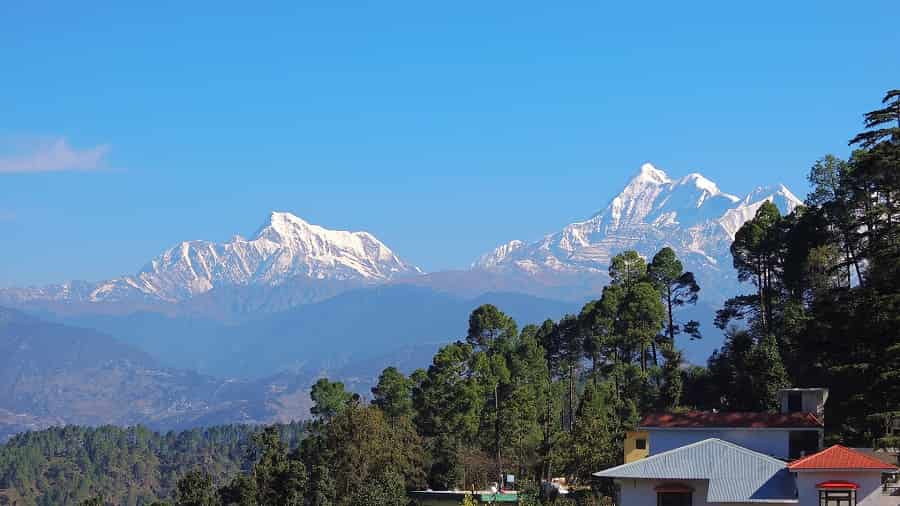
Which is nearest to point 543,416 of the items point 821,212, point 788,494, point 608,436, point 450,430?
point 450,430

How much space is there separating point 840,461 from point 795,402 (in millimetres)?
16022

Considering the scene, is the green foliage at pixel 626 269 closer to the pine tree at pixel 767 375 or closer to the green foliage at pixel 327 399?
the pine tree at pixel 767 375

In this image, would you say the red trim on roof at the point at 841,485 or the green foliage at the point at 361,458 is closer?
the red trim on roof at the point at 841,485

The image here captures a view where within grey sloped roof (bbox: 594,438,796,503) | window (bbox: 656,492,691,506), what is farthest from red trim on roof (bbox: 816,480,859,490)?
window (bbox: 656,492,691,506)

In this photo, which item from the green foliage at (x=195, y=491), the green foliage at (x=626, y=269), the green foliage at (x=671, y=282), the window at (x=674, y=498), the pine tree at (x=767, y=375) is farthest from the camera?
the green foliage at (x=626, y=269)

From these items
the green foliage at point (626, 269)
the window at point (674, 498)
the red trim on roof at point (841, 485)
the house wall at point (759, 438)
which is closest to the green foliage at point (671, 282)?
the green foliage at point (626, 269)

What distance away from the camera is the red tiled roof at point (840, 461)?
43.5 meters

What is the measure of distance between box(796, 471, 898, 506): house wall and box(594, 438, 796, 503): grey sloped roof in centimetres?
89

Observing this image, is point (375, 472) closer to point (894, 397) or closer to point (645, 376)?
point (645, 376)

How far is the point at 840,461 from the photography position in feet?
144

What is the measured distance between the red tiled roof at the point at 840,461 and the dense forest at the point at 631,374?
310 cm

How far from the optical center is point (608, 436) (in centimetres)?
7069

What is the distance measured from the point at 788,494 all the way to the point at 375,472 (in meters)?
36.1

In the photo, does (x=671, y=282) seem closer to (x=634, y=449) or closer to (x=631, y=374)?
(x=631, y=374)
